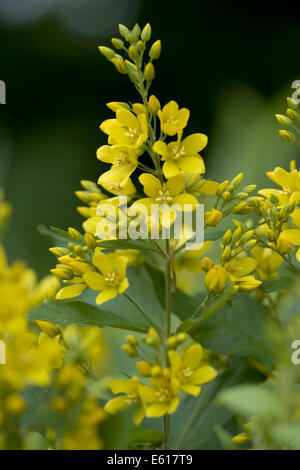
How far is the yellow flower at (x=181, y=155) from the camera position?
0.53 meters

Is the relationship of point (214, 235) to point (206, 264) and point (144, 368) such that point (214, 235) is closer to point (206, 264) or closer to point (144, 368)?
point (206, 264)

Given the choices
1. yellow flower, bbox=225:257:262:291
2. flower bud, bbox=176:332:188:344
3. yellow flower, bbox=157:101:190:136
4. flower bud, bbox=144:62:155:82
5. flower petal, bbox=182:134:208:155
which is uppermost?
flower bud, bbox=144:62:155:82

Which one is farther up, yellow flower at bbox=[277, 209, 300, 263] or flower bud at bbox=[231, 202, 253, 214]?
flower bud at bbox=[231, 202, 253, 214]

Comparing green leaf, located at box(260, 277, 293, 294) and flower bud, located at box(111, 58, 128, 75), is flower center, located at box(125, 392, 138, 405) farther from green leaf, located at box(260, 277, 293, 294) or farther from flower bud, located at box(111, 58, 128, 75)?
flower bud, located at box(111, 58, 128, 75)

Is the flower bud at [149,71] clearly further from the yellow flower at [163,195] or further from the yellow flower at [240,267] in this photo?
the yellow flower at [240,267]

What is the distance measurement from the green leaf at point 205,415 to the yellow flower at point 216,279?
126 mm

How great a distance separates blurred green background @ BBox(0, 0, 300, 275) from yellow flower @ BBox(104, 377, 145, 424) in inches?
40.8

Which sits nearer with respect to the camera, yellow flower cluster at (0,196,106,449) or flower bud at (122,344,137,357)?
yellow flower cluster at (0,196,106,449)

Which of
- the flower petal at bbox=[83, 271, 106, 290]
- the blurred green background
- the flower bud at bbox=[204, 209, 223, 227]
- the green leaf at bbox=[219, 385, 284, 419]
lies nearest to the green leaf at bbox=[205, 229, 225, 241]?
the flower bud at bbox=[204, 209, 223, 227]

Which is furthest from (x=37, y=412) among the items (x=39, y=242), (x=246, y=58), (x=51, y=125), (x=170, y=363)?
(x=246, y=58)

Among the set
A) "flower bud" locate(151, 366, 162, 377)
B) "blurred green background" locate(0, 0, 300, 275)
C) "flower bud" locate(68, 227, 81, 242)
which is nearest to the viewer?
"flower bud" locate(151, 366, 162, 377)

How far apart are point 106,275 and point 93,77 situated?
6.66 ft

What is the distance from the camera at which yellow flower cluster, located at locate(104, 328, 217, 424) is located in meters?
0.48

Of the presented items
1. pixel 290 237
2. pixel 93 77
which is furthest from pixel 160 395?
pixel 93 77
